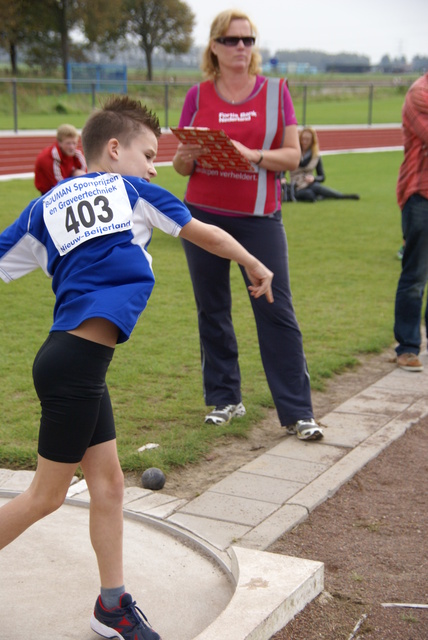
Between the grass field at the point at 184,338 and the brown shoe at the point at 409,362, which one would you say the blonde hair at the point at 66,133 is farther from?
the brown shoe at the point at 409,362

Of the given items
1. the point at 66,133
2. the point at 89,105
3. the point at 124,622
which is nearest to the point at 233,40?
the point at 124,622

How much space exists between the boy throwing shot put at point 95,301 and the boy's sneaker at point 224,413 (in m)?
2.25

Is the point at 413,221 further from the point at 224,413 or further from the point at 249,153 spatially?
the point at 224,413

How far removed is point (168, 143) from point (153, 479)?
2410cm

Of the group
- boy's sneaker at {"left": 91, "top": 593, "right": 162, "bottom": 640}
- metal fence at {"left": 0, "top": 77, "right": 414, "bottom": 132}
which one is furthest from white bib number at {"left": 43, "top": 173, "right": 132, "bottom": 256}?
metal fence at {"left": 0, "top": 77, "right": 414, "bottom": 132}

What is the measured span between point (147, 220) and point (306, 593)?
1.49 m

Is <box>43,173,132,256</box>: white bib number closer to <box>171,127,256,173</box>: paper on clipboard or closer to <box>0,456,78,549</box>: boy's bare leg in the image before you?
<box>0,456,78,549</box>: boy's bare leg

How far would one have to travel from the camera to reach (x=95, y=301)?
8.88 feet

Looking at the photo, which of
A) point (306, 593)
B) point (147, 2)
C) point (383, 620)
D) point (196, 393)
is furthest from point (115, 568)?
point (147, 2)

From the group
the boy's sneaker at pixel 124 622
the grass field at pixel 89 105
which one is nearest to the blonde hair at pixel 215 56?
the boy's sneaker at pixel 124 622

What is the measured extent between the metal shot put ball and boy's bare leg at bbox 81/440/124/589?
4.23 feet

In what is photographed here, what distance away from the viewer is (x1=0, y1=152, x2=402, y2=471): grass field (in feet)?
16.2

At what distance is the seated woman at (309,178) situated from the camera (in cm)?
1574

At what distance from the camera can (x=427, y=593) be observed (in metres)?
3.35
